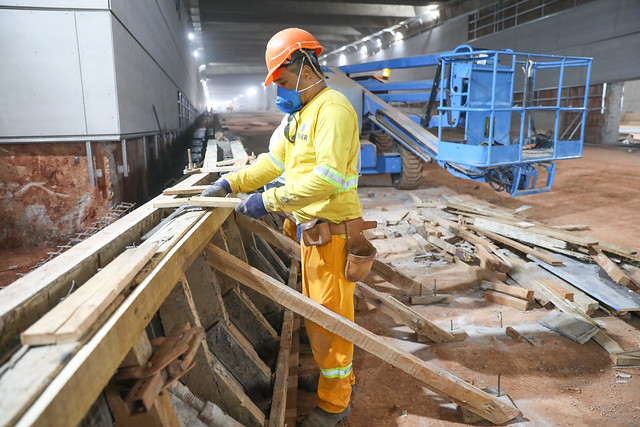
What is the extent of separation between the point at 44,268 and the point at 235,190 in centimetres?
154

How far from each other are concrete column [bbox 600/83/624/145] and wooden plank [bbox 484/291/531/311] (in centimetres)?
1356

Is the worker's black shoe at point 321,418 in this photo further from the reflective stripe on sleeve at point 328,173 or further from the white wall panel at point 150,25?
the white wall panel at point 150,25

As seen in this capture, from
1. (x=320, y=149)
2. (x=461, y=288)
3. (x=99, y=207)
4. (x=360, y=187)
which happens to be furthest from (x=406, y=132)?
(x=320, y=149)

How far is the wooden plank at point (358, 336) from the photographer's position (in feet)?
8.00

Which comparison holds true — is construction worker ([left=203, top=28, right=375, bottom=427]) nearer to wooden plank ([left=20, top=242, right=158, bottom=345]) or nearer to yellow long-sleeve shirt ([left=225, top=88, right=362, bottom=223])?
yellow long-sleeve shirt ([left=225, top=88, right=362, bottom=223])

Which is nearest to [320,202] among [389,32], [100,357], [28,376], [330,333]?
[330,333]

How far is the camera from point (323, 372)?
2779 millimetres

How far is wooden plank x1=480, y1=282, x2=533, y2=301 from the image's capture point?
4.52 metres

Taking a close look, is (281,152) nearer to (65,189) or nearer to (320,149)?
(320,149)

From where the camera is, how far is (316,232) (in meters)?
2.69

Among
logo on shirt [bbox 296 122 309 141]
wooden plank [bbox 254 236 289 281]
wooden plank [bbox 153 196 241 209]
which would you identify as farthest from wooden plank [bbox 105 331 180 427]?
wooden plank [bbox 254 236 289 281]

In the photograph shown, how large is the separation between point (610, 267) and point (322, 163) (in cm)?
418

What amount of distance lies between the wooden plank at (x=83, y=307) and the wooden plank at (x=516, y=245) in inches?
200

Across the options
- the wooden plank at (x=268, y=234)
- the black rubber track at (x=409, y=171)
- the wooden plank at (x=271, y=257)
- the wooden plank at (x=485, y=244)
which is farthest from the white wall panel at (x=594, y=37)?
the wooden plank at (x=268, y=234)
